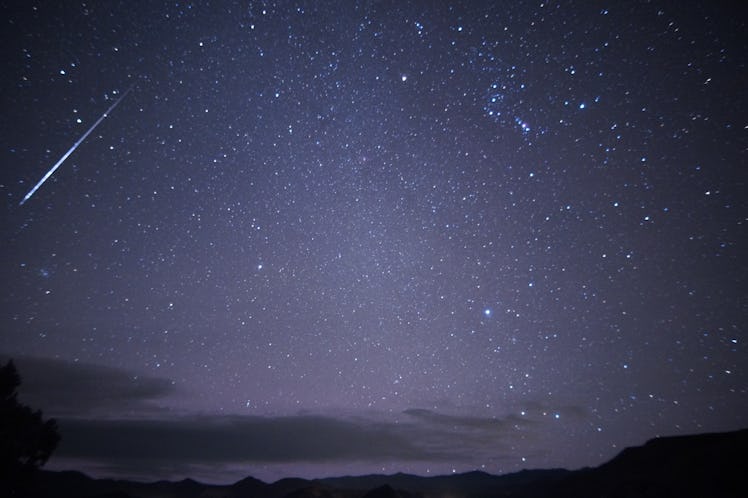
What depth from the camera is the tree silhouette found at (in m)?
17.4

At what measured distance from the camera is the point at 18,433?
59.9ft

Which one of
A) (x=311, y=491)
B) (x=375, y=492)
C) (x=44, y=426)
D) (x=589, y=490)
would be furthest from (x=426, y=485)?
(x=44, y=426)

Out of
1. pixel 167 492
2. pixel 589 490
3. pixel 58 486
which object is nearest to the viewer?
pixel 589 490

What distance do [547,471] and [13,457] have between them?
554ft

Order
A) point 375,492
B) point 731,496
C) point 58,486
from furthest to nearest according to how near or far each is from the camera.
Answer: point 58,486 < point 375,492 < point 731,496

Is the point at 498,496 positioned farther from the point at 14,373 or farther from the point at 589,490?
the point at 14,373

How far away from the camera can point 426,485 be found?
7431 inches

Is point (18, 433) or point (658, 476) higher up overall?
point (658, 476)

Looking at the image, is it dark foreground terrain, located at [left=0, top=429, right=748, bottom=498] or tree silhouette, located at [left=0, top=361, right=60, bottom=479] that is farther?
dark foreground terrain, located at [left=0, top=429, right=748, bottom=498]

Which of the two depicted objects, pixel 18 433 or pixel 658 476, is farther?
pixel 658 476

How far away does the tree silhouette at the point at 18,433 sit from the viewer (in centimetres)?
1741

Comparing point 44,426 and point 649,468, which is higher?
point 649,468

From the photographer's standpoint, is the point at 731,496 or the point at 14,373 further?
the point at 731,496

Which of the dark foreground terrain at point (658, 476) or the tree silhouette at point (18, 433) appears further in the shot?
the dark foreground terrain at point (658, 476)
